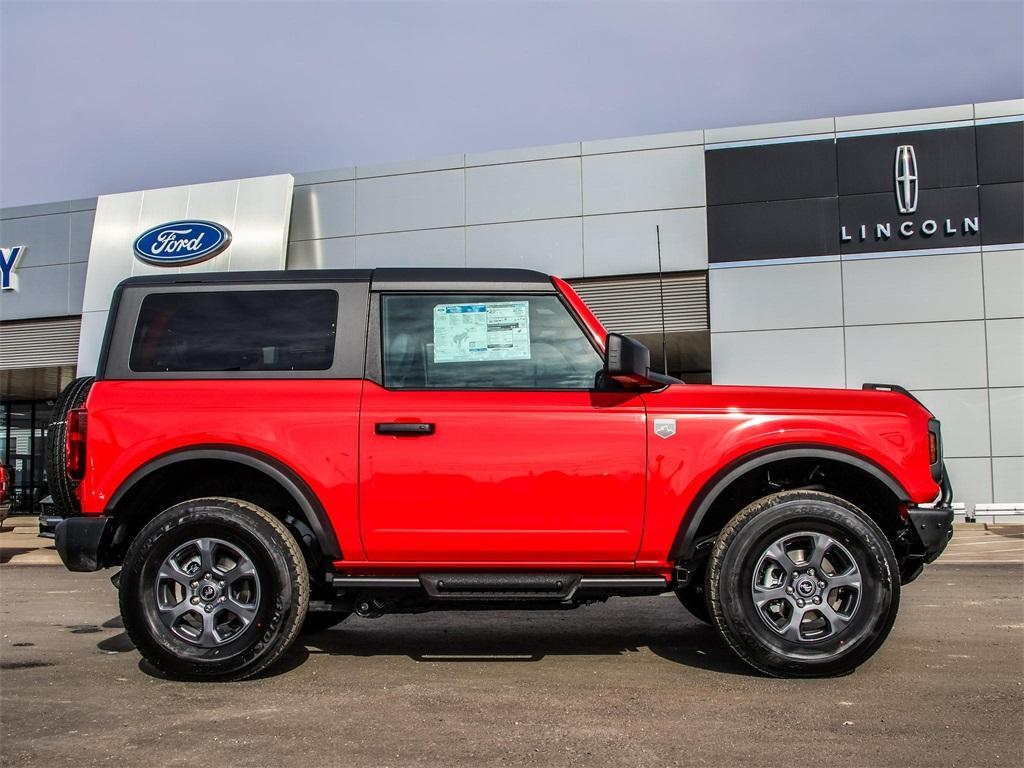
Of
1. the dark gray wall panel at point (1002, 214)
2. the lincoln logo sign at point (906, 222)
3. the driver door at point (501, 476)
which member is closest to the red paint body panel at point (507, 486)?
the driver door at point (501, 476)

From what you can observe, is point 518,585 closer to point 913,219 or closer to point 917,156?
point 913,219

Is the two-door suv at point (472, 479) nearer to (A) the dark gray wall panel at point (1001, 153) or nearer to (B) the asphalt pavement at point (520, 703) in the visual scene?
(B) the asphalt pavement at point (520, 703)

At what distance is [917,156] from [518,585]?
1600 cm

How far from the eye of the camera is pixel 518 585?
14.6 ft

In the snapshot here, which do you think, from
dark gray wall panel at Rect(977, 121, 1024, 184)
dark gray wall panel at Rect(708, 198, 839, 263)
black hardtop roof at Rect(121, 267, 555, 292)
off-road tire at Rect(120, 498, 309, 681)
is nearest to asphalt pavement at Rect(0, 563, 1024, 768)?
off-road tire at Rect(120, 498, 309, 681)

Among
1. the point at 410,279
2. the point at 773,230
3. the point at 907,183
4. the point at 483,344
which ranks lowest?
the point at 483,344

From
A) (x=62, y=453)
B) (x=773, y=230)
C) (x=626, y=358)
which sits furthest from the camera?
(x=773, y=230)

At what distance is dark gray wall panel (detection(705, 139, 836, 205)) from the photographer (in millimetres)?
17750

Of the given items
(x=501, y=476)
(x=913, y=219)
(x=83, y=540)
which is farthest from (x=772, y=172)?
(x=83, y=540)

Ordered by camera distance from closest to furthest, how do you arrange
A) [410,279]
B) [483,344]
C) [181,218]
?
1. [483,344]
2. [410,279]
3. [181,218]

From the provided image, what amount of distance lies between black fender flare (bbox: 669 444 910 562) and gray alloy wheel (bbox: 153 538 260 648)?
2090mm

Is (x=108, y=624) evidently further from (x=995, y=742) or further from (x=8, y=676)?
(x=995, y=742)

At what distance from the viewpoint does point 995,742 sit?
343 centimetres

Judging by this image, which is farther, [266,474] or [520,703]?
[266,474]
